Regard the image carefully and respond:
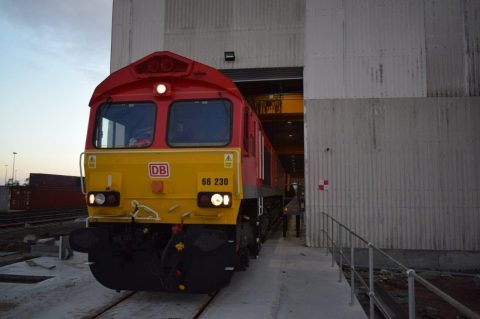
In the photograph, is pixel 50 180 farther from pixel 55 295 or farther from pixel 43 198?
pixel 55 295

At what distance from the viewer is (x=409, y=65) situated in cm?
1155

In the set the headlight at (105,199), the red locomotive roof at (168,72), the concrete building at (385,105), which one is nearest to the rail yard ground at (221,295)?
the headlight at (105,199)

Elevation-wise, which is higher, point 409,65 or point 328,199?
point 409,65

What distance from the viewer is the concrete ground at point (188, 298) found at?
542cm

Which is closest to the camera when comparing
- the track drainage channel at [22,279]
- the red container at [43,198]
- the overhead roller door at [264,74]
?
the track drainage channel at [22,279]

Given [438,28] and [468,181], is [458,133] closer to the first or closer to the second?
[468,181]

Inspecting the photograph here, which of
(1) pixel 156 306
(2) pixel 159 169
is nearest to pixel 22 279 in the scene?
(1) pixel 156 306

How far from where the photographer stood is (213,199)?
537cm

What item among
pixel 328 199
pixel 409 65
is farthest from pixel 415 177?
pixel 409 65

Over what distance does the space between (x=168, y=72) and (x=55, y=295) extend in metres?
3.89

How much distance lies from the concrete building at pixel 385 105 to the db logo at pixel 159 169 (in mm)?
6685

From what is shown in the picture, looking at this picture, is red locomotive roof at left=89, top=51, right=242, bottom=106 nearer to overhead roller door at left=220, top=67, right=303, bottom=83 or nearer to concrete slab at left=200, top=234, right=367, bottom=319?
concrete slab at left=200, top=234, right=367, bottom=319

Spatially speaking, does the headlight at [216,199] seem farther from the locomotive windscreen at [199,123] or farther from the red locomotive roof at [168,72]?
the red locomotive roof at [168,72]

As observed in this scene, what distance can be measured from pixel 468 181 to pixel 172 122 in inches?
364
